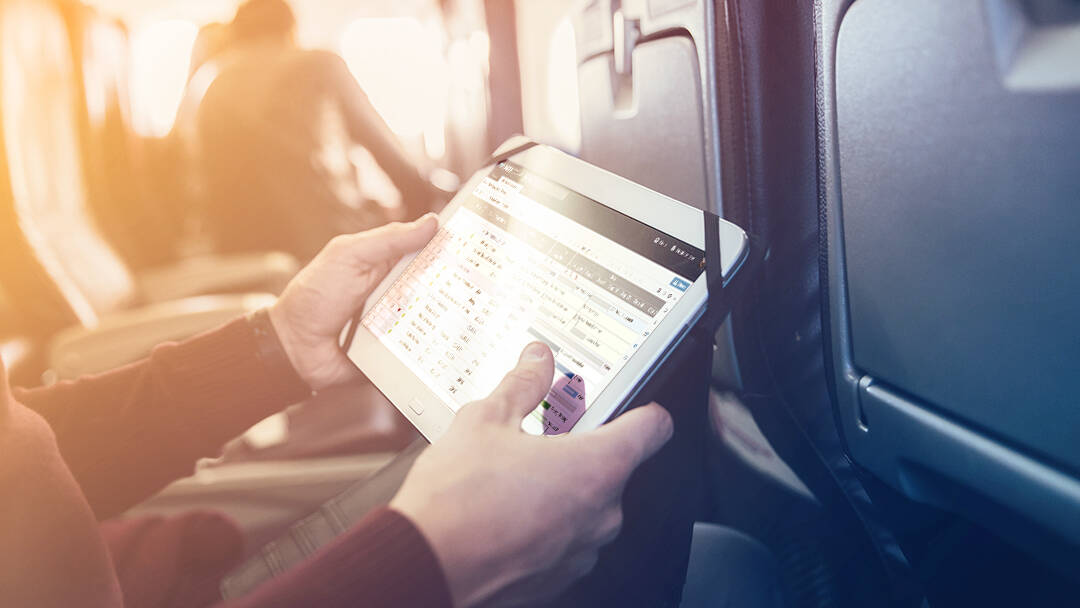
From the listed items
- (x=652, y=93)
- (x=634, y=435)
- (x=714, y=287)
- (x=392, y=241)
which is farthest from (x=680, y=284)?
(x=392, y=241)

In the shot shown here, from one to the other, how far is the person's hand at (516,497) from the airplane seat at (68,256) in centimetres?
94

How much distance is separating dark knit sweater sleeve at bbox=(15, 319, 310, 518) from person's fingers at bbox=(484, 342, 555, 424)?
44 cm

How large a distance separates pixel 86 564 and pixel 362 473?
0.48m

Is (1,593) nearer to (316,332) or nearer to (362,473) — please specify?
(316,332)

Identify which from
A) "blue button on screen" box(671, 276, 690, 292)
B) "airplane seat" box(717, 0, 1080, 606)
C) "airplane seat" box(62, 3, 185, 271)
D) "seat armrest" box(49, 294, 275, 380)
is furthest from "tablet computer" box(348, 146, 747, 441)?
"airplane seat" box(62, 3, 185, 271)

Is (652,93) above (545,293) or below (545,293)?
above

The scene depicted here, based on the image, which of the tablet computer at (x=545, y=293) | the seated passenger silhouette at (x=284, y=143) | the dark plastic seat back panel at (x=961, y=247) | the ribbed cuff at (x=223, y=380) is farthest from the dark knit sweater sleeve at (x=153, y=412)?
the seated passenger silhouette at (x=284, y=143)

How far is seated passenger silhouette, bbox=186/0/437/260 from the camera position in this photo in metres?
2.05

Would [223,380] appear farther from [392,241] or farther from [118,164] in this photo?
[118,164]

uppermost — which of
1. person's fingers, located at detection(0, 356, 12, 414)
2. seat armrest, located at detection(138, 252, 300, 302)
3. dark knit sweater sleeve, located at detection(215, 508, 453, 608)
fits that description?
person's fingers, located at detection(0, 356, 12, 414)

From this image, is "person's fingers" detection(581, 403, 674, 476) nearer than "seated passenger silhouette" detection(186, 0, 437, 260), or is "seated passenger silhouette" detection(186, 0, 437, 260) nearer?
"person's fingers" detection(581, 403, 674, 476)

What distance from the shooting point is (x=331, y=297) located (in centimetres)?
80

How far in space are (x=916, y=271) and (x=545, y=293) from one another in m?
0.30

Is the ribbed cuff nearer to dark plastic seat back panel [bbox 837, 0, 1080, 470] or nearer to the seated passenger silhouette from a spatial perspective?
dark plastic seat back panel [bbox 837, 0, 1080, 470]
